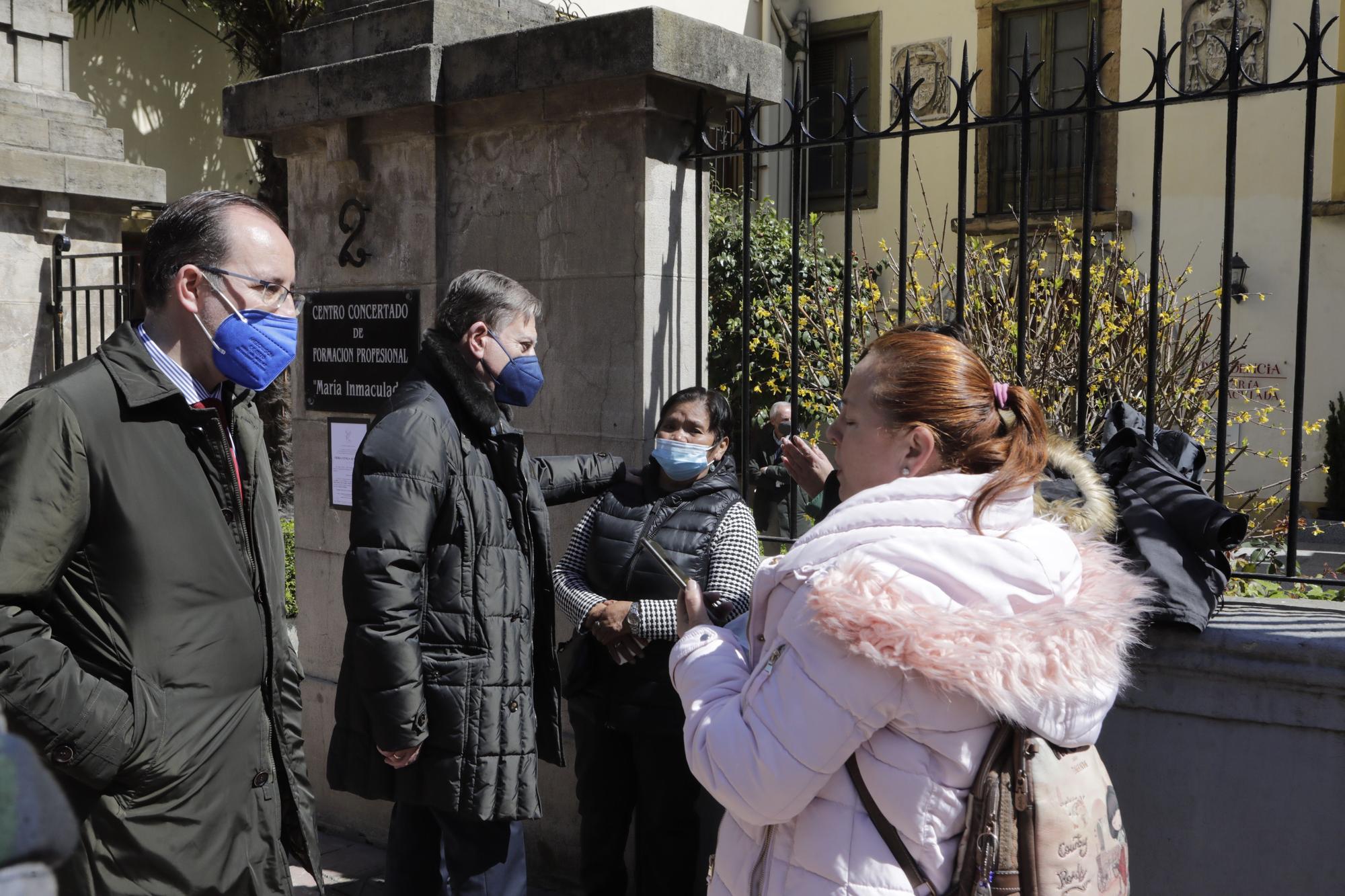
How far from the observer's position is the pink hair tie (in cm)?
204

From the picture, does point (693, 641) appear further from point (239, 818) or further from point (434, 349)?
point (434, 349)

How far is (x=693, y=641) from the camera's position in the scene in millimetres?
2104

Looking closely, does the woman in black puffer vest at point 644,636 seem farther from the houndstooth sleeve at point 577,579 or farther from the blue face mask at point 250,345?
the blue face mask at point 250,345

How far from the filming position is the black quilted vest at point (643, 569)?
11.8ft

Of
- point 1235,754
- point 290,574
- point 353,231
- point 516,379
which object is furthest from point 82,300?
point 1235,754

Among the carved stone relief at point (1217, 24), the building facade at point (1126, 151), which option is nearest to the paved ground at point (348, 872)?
the building facade at point (1126, 151)

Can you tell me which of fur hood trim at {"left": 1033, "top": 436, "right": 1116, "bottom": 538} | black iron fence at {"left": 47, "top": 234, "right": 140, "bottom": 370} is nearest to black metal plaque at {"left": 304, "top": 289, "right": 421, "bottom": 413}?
fur hood trim at {"left": 1033, "top": 436, "right": 1116, "bottom": 538}

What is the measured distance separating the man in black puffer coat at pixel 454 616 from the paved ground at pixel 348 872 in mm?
1110

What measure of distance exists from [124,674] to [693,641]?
1.01 metres

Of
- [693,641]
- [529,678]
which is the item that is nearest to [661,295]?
[529,678]

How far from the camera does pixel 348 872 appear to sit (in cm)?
439

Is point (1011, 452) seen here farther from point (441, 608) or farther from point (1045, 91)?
point (1045, 91)

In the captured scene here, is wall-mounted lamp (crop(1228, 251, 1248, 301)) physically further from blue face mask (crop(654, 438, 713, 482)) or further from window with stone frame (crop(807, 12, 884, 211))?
blue face mask (crop(654, 438, 713, 482))

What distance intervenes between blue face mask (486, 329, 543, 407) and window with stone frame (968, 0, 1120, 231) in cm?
1103
